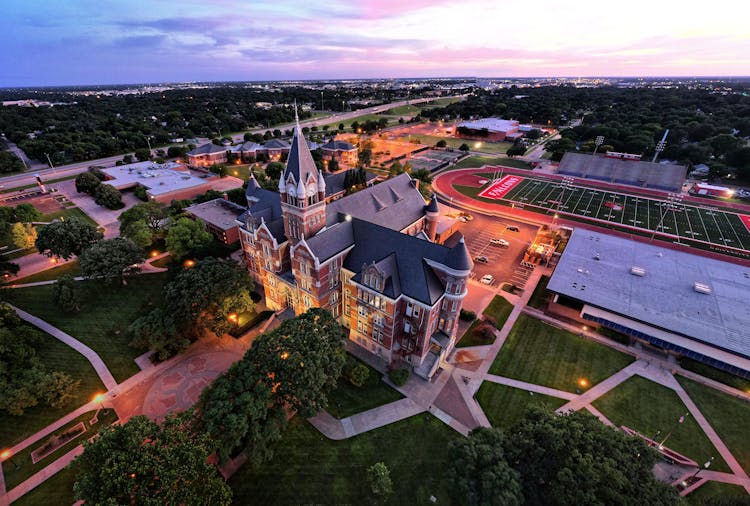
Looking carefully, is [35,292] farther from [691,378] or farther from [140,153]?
[691,378]

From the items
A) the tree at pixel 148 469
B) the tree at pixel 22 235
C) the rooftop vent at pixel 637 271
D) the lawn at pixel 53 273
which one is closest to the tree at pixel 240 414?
the tree at pixel 148 469

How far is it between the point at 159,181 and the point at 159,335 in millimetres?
97331

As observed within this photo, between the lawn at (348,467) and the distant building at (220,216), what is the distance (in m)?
58.4

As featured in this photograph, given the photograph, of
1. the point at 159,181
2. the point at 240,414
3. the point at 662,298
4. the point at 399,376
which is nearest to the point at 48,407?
the point at 240,414

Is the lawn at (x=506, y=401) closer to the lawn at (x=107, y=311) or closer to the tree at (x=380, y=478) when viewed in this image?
the tree at (x=380, y=478)

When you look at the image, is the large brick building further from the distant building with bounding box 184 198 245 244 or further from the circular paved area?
the distant building with bounding box 184 198 245 244

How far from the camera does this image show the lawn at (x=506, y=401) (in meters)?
45.9

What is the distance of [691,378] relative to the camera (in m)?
52.2

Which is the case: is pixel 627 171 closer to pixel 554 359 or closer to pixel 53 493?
pixel 554 359

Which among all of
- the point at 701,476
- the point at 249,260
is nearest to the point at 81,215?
the point at 249,260

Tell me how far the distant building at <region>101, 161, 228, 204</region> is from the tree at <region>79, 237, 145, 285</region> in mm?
51303

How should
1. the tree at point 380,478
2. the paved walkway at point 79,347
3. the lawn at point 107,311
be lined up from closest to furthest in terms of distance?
the tree at point 380,478
the paved walkway at point 79,347
the lawn at point 107,311

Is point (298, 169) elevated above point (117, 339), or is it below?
above

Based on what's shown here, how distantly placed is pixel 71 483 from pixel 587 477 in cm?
5709
